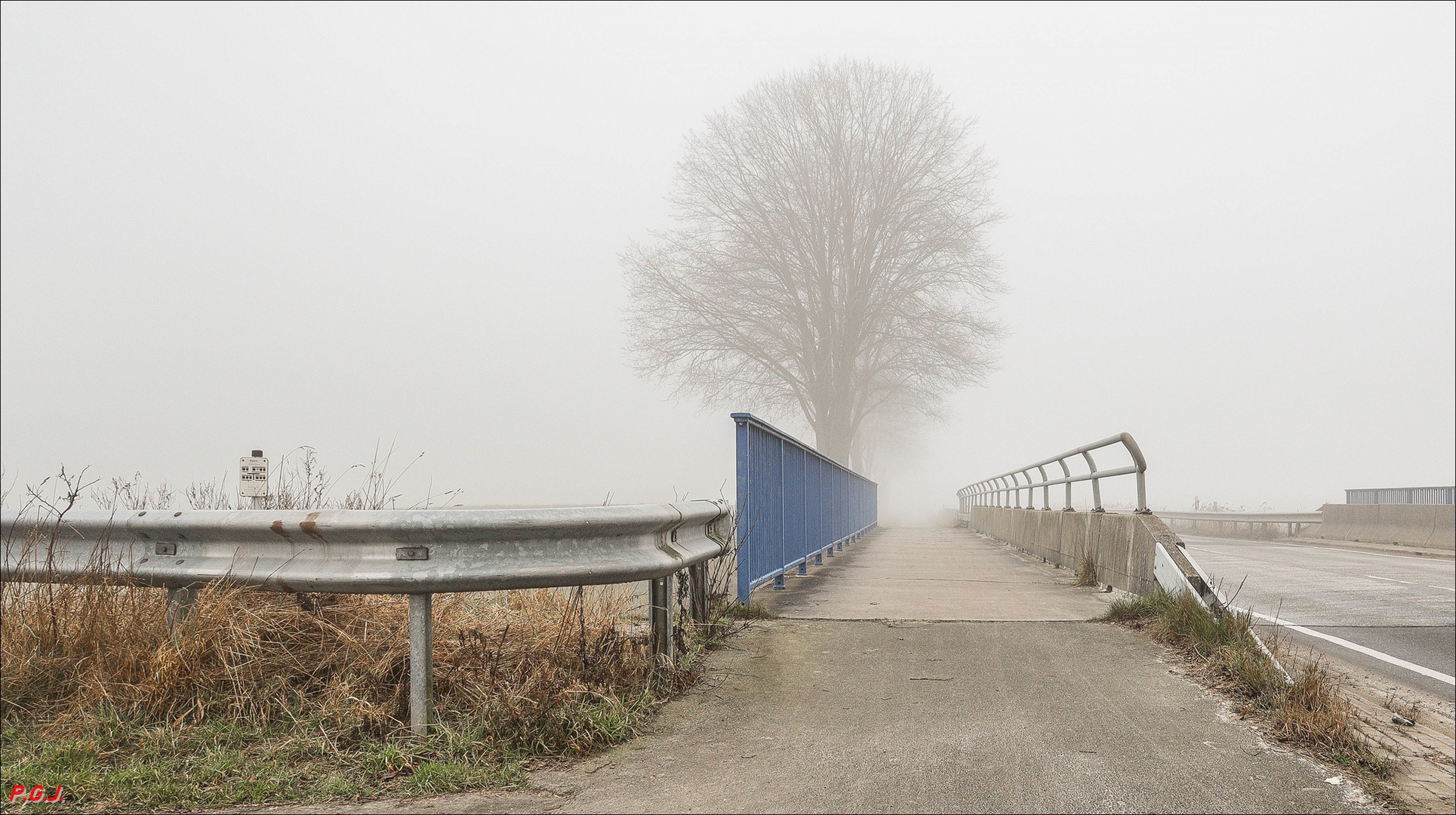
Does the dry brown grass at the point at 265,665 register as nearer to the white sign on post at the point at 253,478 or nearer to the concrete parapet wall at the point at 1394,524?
the white sign on post at the point at 253,478

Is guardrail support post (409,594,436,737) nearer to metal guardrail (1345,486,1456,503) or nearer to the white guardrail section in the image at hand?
the white guardrail section

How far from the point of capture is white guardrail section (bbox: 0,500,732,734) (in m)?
3.35

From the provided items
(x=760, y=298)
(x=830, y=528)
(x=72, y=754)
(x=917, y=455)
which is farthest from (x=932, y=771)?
(x=917, y=455)

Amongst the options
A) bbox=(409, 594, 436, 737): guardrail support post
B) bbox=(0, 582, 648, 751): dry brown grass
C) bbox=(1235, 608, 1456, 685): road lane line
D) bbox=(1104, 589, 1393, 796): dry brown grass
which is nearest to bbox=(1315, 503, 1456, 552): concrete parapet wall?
bbox=(1235, 608, 1456, 685): road lane line

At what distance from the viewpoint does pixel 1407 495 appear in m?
23.7

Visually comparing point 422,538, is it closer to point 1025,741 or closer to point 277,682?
point 277,682

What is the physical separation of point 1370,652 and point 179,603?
7279 mm

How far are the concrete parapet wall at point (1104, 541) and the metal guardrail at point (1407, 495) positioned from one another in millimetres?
12627

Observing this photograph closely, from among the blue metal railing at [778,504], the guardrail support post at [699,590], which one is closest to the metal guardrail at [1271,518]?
the blue metal railing at [778,504]

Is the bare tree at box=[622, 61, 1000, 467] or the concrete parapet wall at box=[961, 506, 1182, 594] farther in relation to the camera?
the bare tree at box=[622, 61, 1000, 467]

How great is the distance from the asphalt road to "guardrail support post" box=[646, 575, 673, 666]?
327 centimetres

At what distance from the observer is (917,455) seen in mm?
60469

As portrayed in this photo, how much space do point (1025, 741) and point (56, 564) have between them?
3681mm

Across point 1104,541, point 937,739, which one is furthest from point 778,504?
point 937,739
